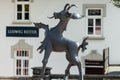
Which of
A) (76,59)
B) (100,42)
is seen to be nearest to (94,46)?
(100,42)

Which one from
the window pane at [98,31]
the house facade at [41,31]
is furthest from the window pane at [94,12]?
the window pane at [98,31]

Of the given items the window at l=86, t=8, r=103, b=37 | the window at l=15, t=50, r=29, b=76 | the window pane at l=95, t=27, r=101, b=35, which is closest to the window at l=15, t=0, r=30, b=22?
the window at l=15, t=50, r=29, b=76

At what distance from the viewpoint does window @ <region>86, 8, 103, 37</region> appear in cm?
2094

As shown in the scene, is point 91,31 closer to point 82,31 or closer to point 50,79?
point 82,31

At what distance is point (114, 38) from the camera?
2089 cm

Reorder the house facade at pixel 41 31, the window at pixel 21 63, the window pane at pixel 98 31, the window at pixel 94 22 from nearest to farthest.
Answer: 1. the house facade at pixel 41 31
2. the window at pixel 94 22
3. the window pane at pixel 98 31
4. the window at pixel 21 63

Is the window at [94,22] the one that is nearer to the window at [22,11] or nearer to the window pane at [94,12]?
the window pane at [94,12]

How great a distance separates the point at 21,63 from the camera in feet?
70.2

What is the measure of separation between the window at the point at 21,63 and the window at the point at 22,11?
1454 mm

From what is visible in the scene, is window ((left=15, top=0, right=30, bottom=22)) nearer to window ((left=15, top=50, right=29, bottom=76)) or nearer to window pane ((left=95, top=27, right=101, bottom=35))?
window ((left=15, top=50, right=29, bottom=76))

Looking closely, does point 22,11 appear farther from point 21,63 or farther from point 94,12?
point 94,12

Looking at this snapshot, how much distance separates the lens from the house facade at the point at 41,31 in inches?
820

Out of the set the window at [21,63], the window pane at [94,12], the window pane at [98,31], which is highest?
the window pane at [94,12]

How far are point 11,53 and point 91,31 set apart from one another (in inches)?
142
